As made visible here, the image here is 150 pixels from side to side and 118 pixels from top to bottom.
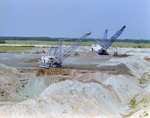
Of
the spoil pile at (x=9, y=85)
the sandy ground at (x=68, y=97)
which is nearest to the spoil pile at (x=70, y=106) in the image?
the sandy ground at (x=68, y=97)

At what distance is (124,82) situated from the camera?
1080 inches

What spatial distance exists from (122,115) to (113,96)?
494 cm

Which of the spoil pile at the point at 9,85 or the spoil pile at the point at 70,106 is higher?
the spoil pile at the point at 70,106

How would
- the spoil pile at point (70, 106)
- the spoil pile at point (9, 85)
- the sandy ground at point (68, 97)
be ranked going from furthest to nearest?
1. the spoil pile at point (9, 85)
2. the sandy ground at point (68, 97)
3. the spoil pile at point (70, 106)

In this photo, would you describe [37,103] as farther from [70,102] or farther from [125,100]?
[125,100]

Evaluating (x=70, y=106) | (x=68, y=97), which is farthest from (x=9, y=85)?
(x=70, y=106)

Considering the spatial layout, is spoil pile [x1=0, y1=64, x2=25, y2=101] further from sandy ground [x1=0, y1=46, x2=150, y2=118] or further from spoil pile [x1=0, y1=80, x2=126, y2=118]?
spoil pile [x1=0, y1=80, x2=126, y2=118]

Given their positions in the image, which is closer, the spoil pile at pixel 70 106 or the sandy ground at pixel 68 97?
the spoil pile at pixel 70 106

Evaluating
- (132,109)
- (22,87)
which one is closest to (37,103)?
(132,109)

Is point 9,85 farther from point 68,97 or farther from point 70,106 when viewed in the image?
point 70,106

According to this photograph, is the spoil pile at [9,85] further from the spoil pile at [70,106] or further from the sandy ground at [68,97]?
the spoil pile at [70,106]

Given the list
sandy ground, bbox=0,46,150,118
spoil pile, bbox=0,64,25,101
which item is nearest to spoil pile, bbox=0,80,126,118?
sandy ground, bbox=0,46,150,118

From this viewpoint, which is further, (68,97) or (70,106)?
(68,97)

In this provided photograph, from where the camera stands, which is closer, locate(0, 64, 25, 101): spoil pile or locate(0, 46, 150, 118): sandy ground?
locate(0, 46, 150, 118): sandy ground
